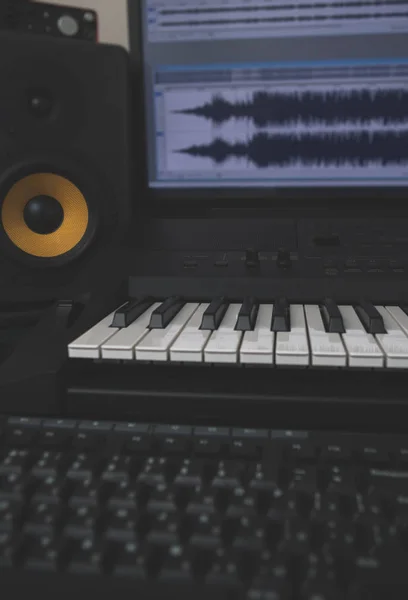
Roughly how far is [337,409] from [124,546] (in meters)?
0.23

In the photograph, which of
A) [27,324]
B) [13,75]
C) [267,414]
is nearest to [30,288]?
[27,324]

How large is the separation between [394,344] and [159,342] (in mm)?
217

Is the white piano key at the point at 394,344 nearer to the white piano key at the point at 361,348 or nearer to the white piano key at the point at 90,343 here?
the white piano key at the point at 361,348

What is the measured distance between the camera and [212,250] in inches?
27.4

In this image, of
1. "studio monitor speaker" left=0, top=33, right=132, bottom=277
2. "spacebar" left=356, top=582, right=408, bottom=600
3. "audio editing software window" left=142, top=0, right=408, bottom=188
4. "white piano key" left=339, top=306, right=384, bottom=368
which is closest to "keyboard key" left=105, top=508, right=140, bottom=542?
"spacebar" left=356, top=582, right=408, bottom=600

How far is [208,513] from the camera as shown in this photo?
1.00 feet

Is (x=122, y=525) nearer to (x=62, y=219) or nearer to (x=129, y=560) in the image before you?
(x=129, y=560)

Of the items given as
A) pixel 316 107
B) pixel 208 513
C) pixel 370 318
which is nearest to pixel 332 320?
pixel 370 318

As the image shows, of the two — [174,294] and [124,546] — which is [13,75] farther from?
[124,546]

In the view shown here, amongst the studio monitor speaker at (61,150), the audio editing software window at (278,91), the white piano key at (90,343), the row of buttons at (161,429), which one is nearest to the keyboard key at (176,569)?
the row of buttons at (161,429)

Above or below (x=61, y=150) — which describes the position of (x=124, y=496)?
below

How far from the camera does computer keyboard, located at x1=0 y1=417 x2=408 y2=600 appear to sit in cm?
27

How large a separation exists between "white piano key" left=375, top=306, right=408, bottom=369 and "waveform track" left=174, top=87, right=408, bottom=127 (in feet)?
1.09

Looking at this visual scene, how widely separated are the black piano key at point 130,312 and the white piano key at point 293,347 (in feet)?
0.54
